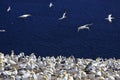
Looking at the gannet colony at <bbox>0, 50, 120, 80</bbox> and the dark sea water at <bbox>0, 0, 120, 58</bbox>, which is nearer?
the gannet colony at <bbox>0, 50, 120, 80</bbox>

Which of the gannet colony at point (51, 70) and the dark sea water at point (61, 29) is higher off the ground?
the dark sea water at point (61, 29)

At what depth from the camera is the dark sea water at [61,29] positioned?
5050 cm

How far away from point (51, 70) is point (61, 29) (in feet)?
122

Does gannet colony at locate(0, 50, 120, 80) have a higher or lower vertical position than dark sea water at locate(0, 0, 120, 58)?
lower

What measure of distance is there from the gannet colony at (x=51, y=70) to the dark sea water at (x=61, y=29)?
25.7 metres

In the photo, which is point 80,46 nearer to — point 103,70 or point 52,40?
point 52,40

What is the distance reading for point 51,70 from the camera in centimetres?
1961

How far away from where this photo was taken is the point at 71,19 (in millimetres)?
59594

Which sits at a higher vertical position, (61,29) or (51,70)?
(61,29)

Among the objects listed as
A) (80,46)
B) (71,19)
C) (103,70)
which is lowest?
(103,70)

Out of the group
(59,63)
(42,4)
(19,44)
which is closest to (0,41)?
(19,44)

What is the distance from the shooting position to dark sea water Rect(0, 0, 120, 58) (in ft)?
166

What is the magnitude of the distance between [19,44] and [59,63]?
30110mm

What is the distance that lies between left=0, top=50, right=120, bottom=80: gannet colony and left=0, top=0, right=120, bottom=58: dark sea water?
2573 centimetres
